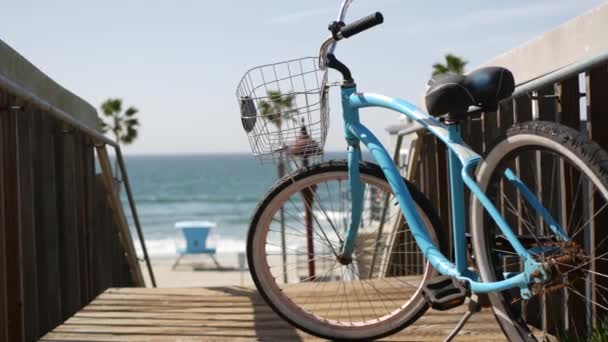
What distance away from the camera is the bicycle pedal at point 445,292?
222 cm

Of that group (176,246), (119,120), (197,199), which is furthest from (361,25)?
(197,199)

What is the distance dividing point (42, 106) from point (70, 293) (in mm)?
1026

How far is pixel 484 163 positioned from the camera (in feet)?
6.80

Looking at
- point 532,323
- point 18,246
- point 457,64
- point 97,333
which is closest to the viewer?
point 18,246

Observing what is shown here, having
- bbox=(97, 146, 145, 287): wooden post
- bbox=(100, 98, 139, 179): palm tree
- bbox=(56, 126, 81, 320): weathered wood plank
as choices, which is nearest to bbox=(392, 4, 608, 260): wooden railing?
bbox=(56, 126, 81, 320): weathered wood plank

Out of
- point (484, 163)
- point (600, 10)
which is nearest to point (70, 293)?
point (484, 163)

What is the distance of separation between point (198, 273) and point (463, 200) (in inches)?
971

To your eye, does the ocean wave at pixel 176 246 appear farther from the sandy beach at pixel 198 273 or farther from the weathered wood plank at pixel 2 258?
the weathered wood plank at pixel 2 258

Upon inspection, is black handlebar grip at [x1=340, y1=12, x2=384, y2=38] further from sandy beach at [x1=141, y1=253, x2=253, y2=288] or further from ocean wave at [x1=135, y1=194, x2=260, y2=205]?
ocean wave at [x1=135, y1=194, x2=260, y2=205]

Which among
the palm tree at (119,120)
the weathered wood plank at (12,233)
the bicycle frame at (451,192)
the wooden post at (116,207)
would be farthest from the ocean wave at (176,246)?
the bicycle frame at (451,192)

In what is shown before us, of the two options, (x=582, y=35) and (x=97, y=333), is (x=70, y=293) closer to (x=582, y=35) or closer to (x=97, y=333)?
(x=97, y=333)

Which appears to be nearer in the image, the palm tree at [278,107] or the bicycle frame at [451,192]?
the bicycle frame at [451,192]

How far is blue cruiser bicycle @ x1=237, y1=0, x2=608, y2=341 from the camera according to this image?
6.38 feet

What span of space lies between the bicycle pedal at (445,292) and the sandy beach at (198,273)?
20140 mm
